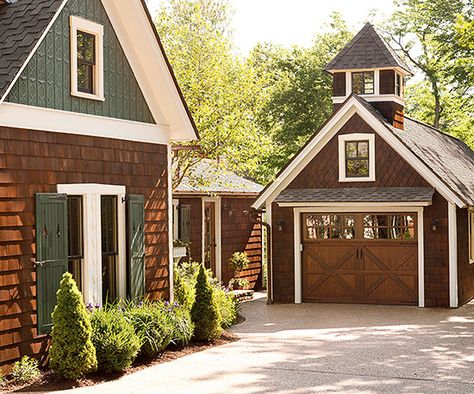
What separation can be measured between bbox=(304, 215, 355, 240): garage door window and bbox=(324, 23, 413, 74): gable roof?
12.3 feet

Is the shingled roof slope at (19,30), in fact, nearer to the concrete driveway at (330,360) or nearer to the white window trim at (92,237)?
the white window trim at (92,237)

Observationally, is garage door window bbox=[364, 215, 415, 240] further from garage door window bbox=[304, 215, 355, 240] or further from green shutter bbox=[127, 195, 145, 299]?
green shutter bbox=[127, 195, 145, 299]

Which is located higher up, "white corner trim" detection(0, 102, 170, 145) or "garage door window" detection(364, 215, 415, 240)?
"white corner trim" detection(0, 102, 170, 145)

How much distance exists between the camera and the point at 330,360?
12.2 meters

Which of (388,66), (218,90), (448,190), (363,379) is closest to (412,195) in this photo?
(448,190)

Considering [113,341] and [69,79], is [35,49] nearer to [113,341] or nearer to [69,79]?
[69,79]

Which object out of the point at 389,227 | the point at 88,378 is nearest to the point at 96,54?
the point at 88,378

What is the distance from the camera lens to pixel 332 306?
64.7ft

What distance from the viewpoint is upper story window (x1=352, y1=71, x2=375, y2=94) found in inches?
846

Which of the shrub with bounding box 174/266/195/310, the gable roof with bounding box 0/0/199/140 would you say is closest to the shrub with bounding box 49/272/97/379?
the gable roof with bounding box 0/0/199/140

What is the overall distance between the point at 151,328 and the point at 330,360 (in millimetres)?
2580

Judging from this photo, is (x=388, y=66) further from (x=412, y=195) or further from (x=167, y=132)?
(x=167, y=132)

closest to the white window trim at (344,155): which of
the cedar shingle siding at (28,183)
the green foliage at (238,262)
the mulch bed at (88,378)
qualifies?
the green foliage at (238,262)

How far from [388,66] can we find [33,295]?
12399 millimetres
